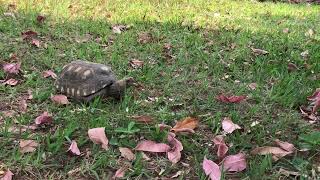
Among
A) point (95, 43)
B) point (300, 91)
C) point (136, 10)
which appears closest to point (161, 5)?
point (136, 10)

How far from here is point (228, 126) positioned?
9.39 ft

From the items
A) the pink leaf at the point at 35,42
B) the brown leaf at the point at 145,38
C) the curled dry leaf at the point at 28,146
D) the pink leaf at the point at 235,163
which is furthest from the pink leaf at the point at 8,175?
the brown leaf at the point at 145,38

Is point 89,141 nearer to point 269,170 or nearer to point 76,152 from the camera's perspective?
point 76,152

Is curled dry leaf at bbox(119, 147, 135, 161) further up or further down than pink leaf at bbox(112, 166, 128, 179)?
further up

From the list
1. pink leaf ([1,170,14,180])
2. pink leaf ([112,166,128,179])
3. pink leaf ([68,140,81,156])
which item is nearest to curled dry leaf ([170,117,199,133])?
pink leaf ([112,166,128,179])

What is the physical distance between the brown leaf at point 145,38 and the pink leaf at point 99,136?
2249 mm

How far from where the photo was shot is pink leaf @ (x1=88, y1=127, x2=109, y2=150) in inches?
103

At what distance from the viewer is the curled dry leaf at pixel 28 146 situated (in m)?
2.54

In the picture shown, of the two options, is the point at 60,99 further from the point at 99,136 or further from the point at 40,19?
the point at 40,19

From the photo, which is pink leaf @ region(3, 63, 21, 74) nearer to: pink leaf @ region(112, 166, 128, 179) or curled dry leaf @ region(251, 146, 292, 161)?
pink leaf @ region(112, 166, 128, 179)

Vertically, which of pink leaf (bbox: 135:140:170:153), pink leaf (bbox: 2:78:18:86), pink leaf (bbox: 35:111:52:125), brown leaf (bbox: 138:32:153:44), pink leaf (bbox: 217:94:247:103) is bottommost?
pink leaf (bbox: 2:78:18:86)

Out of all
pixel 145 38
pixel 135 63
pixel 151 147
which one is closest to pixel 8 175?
pixel 151 147

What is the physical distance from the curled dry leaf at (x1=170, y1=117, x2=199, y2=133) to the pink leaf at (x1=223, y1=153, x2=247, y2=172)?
1.24ft

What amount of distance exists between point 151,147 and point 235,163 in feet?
1.55
